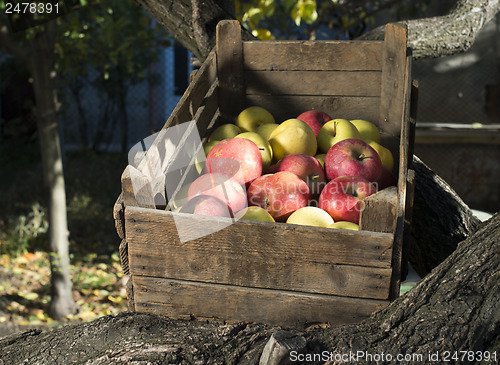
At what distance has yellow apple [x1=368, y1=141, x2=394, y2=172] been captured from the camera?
2.02 meters

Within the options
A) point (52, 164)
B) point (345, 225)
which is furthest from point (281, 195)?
point (52, 164)

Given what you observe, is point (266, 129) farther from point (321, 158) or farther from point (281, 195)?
point (281, 195)

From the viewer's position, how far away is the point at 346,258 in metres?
1.33

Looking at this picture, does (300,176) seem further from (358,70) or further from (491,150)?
(491,150)

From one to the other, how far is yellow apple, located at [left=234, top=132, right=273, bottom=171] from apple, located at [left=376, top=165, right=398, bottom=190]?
16.7 inches

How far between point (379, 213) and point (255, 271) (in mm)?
350

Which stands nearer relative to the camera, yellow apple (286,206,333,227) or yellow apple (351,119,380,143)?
yellow apple (286,206,333,227)

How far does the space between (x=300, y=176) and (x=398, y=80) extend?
2.07 ft

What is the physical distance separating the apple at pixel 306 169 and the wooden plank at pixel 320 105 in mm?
480

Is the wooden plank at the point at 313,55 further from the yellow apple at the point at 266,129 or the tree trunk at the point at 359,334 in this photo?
the tree trunk at the point at 359,334

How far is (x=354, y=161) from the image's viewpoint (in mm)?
1803

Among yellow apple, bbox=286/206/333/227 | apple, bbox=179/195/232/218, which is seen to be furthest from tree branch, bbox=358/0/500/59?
apple, bbox=179/195/232/218

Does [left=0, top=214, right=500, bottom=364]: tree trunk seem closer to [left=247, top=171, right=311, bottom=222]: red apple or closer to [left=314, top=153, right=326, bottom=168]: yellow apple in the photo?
[left=247, top=171, right=311, bottom=222]: red apple

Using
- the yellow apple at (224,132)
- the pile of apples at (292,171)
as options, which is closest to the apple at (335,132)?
the pile of apples at (292,171)
